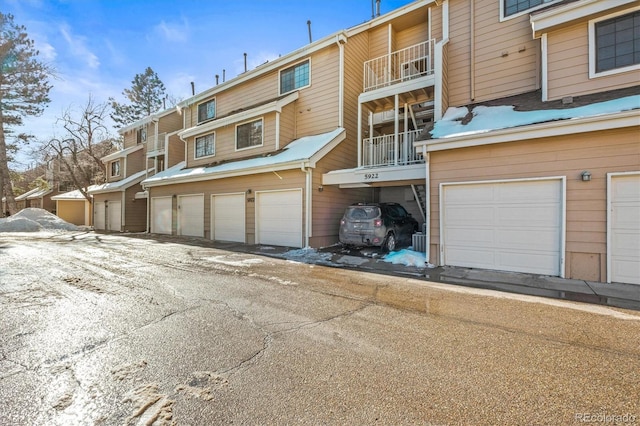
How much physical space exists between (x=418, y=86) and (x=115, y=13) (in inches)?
459

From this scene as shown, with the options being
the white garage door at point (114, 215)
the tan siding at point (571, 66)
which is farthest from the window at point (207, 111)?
the tan siding at point (571, 66)

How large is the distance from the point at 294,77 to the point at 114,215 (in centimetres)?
1638

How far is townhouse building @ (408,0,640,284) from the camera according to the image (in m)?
5.76

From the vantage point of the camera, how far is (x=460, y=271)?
698 centimetres

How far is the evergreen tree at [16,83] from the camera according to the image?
20.4 m

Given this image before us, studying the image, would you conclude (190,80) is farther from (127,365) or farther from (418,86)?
(127,365)

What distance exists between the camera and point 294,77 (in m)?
13.5

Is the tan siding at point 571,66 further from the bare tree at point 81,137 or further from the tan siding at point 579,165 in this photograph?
the bare tree at point 81,137

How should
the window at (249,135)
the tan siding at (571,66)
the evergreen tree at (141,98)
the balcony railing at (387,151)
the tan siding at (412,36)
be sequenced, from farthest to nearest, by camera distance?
the evergreen tree at (141,98), the window at (249,135), the tan siding at (412,36), the balcony railing at (387,151), the tan siding at (571,66)

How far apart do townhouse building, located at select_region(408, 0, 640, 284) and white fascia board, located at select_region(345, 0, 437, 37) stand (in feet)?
9.99

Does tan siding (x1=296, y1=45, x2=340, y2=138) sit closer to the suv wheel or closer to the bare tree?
the suv wheel

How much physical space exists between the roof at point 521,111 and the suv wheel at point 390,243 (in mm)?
3102

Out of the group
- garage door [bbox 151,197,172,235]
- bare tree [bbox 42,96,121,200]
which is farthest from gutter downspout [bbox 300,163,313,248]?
bare tree [bbox 42,96,121,200]

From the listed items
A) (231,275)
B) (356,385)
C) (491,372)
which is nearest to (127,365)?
(356,385)
